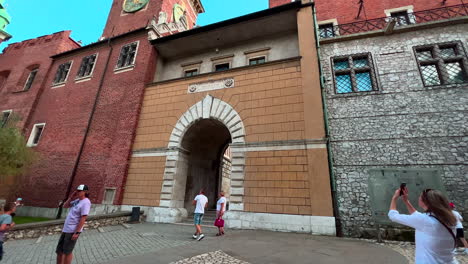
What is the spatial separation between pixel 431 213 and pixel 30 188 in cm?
1910

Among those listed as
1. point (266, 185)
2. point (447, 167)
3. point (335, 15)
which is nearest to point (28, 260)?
point (266, 185)

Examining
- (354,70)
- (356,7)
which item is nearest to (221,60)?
(354,70)

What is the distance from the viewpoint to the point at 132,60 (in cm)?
1409

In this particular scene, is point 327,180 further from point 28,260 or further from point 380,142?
point 28,260

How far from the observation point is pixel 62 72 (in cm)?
1677

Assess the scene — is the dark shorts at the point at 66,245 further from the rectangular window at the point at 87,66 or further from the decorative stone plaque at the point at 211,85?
the rectangular window at the point at 87,66

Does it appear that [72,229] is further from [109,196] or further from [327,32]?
[327,32]

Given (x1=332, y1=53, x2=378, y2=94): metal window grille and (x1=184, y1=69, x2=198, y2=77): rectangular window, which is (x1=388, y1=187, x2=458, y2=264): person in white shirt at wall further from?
(x1=184, y1=69, x2=198, y2=77): rectangular window

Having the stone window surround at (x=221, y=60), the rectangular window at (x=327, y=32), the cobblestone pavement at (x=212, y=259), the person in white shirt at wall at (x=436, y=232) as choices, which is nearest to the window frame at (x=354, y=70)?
the rectangular window at (x=327, y=32)

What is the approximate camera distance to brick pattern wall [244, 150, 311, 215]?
8211 mm

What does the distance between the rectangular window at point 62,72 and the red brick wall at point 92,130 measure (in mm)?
1043

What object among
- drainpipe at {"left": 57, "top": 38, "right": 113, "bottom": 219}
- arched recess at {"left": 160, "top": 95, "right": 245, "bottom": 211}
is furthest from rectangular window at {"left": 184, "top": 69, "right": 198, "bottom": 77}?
drainpipe at {"left": 57, "top": 38, "right": 113, "bottom": 219}

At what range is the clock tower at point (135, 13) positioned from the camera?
19.1m

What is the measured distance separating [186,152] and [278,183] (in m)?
5.51
